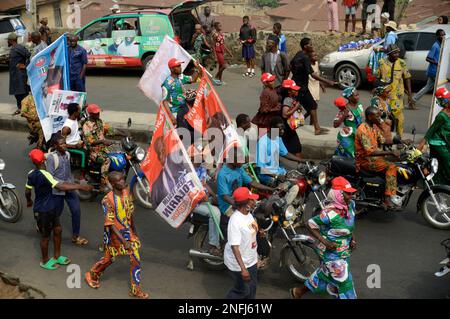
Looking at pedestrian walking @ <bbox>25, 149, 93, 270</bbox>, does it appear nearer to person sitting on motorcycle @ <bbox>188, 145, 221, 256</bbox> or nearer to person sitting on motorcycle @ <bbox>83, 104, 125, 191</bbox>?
person sitting on motorcycle @ <bbox>188, 145, 221, 256</bbox>

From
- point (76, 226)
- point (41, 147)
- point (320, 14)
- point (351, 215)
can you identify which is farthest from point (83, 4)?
point (351, 215)

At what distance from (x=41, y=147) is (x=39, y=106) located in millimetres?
1010

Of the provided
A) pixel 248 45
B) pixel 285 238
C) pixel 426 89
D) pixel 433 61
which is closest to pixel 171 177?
pixel 285 238

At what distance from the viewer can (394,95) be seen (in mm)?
11734

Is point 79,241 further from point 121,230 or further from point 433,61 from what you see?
point 433,61

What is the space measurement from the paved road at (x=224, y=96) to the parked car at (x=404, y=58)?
0.41 meters

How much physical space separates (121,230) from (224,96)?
9.17 metres

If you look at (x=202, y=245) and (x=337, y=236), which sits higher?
(x=337, y=236)

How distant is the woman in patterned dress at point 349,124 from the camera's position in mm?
9523

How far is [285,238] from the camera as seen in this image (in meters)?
7.59

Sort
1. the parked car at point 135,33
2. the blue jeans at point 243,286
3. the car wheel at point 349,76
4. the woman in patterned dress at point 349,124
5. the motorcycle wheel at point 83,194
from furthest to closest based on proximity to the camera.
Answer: the parked car at point 135,33, the car wheel at point 349,76, the motorcycle wheel at point 83,194, the woman in patterned dress at point 349,124, the blue jeans at point 243,286

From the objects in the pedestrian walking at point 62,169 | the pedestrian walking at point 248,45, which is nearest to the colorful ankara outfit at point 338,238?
the pedestrian walking at point 62,169

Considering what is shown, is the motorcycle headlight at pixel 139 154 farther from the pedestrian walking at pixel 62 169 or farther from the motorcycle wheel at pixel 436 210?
the motorcycle wheel at pixel 436 210

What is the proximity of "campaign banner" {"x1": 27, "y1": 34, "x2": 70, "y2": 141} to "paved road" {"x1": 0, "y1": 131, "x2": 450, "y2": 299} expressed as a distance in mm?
1632
